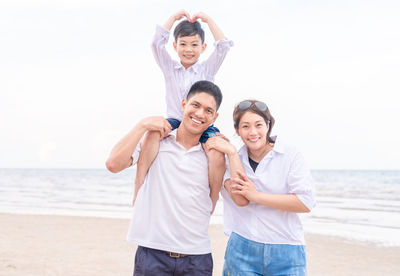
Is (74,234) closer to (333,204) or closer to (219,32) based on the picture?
(219,32)

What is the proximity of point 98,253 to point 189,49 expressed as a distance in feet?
15.4

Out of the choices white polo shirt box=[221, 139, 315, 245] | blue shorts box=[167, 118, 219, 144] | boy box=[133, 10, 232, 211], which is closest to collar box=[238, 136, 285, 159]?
white polo shirt box=[221, 139, 315, 245]

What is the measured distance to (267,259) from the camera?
259 cm

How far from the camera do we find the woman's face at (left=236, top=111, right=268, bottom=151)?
2771 millimetres

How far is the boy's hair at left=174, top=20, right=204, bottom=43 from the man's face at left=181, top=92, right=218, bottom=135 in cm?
135

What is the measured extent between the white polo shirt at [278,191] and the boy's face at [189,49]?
1.67 m

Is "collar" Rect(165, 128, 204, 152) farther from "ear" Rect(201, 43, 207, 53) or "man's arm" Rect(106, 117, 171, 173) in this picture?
"ear" Rect(201, 43, 207, 53)

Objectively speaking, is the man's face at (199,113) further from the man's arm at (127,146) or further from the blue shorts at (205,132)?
the man's arm at (127,146)

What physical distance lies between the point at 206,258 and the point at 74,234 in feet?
22.4

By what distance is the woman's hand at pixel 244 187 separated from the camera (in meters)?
2.61

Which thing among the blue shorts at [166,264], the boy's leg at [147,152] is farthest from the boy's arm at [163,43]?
the blue shorts at [166,264]

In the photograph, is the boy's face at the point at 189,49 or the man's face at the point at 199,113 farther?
the boy's face at the point at 189,49

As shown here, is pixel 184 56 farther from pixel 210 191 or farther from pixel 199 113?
Answer: pixel 210 191

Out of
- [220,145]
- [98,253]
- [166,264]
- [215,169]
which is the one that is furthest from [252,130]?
[98,253]
